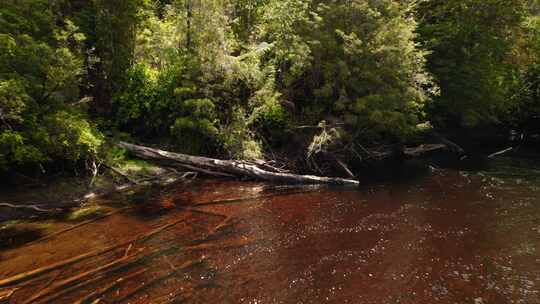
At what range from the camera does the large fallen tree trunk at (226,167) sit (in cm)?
2034

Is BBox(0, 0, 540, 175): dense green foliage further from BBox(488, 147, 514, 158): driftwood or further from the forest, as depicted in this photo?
BBox(488, 147, 514, 158): driftwood

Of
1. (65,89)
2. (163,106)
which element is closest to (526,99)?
(163,106)

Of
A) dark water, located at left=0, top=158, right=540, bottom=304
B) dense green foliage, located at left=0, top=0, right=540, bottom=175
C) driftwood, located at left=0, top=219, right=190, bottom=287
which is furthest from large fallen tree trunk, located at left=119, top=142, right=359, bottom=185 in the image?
driftwood, located at left=0, top=219, right=190, bottom=287

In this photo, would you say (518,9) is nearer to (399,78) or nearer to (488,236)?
(399,78)

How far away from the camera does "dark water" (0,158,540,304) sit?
9859 millimetres

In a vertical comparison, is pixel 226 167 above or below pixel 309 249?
above

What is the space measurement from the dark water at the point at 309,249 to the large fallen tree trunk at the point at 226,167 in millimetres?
1558

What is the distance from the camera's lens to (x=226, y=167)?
68.7 feet

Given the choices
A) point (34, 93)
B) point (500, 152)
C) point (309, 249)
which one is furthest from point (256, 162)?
point (500, 152)

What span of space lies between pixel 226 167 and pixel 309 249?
372 inches

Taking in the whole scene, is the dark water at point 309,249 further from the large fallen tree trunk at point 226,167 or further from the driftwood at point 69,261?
the large fallen tree trunk at point 226,167

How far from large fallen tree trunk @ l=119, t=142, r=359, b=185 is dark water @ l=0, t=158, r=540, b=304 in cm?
156

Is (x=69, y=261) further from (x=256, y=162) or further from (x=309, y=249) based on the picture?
(x=256, y=162)

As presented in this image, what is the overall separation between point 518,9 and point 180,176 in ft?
90.7
